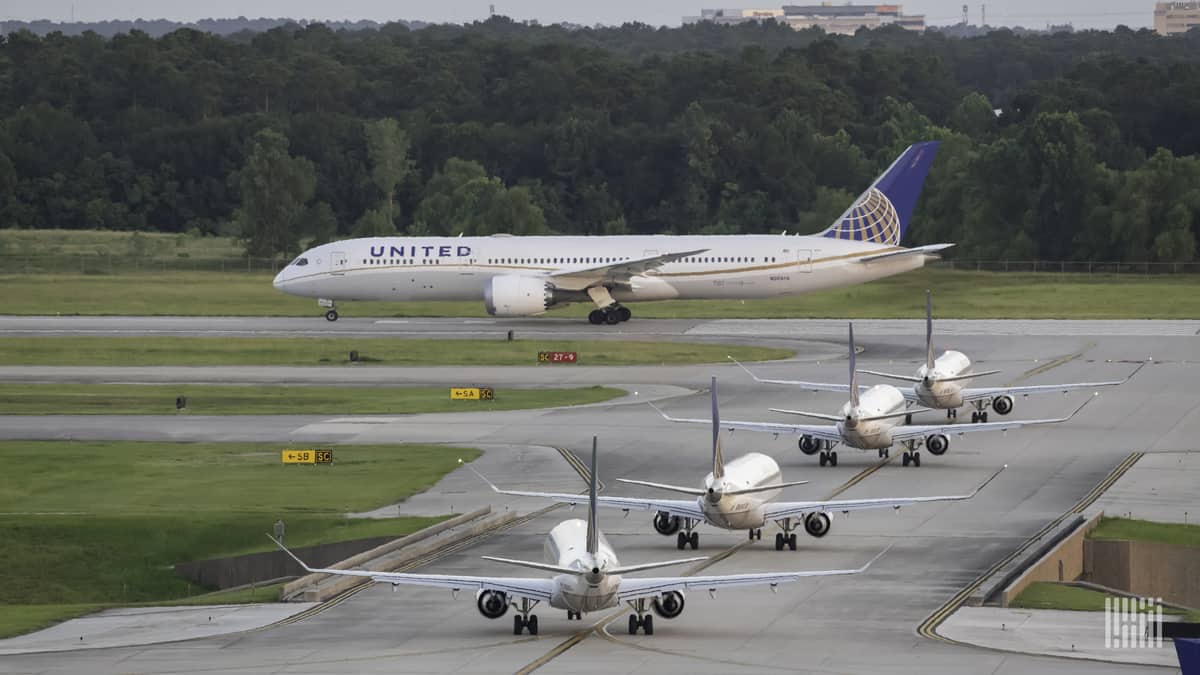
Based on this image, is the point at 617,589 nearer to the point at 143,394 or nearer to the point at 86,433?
the point at 86,433

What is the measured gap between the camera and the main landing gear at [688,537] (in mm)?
43500

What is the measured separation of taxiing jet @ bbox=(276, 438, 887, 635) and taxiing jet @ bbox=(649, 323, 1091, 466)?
1674cm

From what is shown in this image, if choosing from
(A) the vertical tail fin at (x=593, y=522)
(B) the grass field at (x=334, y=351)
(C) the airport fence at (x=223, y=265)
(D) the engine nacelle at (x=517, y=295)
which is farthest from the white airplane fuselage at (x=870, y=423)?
(C) the airport fence at (x=223, y=265)

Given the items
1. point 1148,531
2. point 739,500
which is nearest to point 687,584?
point 739,500

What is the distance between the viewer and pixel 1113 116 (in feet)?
607

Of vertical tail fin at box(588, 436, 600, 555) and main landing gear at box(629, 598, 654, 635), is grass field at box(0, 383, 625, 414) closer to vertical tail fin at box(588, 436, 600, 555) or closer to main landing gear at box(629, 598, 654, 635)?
main landing gear at box(629, 598, 654, 635)

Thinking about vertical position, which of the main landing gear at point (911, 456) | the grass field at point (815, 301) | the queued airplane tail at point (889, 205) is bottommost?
the grass field at point (815, 301)

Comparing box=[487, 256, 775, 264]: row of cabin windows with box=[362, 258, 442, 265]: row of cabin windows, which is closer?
box=[487, 256, 775, 264]: row of cabin windows

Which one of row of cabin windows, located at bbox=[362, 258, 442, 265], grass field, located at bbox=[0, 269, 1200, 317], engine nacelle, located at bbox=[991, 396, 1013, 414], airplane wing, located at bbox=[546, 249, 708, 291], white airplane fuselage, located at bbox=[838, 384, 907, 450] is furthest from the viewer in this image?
grass field, located at bbox=[0, 269, 1200, 317]

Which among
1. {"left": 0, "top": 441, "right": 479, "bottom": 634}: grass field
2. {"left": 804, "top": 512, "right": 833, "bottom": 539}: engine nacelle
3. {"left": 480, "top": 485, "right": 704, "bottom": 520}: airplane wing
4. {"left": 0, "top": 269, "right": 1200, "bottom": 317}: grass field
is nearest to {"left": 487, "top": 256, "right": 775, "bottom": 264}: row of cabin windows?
{"left": 0, "top": 269, "right": 1200, "bottom": 317}: grass field

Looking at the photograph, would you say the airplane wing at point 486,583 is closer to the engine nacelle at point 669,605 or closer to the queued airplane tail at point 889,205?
the engine nacelle at point 669,605

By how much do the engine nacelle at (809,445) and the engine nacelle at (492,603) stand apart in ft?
78.0

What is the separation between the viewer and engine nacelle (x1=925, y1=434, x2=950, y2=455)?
56969 millimetres

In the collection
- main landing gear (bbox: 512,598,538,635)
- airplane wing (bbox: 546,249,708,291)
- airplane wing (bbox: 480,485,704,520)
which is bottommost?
main landing gear (bbox: 512,598,538,635)
